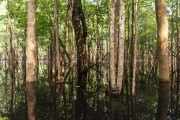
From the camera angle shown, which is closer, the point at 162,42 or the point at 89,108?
the point at 89,108

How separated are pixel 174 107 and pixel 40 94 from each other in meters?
5.97

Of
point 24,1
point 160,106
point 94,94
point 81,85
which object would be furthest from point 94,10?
point 160,106

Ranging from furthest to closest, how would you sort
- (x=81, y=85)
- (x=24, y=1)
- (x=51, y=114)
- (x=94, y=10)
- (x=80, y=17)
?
(x=94, y=10) < (x=24, y=1) < (x=80, y=17) < (x=81, y=85) < (x=51, y=114)

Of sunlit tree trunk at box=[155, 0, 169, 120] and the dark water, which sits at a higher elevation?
sunlit tree trunk at box=[155, 0, 169, 120]

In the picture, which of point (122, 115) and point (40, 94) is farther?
point (40, 94)

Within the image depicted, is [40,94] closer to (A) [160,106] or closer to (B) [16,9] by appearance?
(A) [160,106]

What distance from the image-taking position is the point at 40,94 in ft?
39.1

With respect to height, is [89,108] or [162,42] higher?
[162,42]

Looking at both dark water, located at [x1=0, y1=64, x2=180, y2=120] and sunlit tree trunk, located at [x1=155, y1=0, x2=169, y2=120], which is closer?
dark water, located at [x1=0, y1=64, x2=180, y2=120]

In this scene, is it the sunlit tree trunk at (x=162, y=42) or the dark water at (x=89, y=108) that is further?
the sunlit tree trunk at (x=162, y=42)

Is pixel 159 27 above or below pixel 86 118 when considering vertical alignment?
above

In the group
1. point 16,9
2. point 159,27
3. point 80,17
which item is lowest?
point 159,27

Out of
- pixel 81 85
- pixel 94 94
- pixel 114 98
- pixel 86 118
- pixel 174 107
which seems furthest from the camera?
pixel 81 85

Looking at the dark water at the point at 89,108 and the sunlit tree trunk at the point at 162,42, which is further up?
the sunlit tree trunk at the point at 162,42
